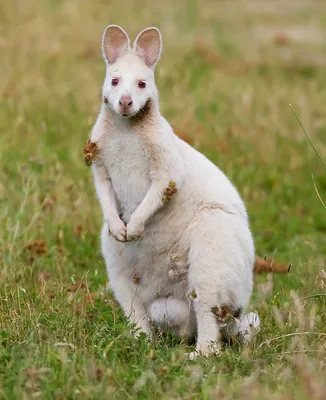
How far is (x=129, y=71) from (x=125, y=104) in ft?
0.91

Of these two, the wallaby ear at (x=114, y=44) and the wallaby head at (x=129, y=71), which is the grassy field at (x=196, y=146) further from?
the wallaby ear at (x=114, y=44)

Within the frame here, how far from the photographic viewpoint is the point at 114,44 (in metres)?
5.48

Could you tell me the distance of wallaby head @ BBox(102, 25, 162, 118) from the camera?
518 cm

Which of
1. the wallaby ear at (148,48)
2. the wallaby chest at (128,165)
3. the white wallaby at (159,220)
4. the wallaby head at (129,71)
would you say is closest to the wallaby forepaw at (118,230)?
the white wallaby at (159,220)

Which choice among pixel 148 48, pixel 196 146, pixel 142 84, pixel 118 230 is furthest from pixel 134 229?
pixel 196 146

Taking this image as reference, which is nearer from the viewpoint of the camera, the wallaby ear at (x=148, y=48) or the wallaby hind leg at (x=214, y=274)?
the wallaby hind leg at (x=214, y=274)

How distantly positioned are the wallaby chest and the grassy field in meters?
0.70

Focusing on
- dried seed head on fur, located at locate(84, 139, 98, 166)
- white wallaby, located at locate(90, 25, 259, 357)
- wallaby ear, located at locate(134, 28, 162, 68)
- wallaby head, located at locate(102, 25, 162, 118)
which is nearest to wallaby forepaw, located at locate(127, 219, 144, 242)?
white wallaby, located at locate(90, 25, 259, 357)

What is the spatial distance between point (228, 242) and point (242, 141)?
521cm

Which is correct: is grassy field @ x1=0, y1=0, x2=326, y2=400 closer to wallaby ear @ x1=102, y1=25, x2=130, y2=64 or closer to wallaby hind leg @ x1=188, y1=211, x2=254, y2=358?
wallaby hind leg @ x1=188, y1=211, x2=254, y2=358

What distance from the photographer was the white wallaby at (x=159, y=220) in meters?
5.28

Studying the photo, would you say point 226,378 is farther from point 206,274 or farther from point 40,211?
point 40,211

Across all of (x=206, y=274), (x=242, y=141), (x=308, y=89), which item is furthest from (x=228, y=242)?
(x=308, y=89)

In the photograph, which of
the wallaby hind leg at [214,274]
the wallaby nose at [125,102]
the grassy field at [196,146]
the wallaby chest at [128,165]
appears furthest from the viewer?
the wallaby chest at [128,165]
